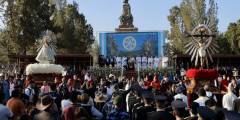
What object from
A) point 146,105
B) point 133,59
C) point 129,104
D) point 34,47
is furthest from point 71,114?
point 34,47

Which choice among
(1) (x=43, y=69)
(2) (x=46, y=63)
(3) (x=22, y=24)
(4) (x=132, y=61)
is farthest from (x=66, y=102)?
(3) (x=22, y=24)

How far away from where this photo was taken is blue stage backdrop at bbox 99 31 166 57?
57.9 metres

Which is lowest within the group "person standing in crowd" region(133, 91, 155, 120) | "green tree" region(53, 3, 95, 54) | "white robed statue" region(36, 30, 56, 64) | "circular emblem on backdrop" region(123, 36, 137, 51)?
"person standing in crowd" region(133, 91, 155, 120)

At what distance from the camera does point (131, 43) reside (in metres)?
58.1

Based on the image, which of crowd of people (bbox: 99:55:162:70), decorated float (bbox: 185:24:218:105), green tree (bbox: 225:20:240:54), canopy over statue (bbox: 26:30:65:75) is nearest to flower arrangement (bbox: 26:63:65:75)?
canopy over statue (bbox: 26:30:65:75)

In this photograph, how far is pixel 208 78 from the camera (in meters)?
24.1

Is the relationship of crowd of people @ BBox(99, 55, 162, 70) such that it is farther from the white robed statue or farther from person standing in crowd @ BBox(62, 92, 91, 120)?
person standing in crowd @ BBox(62, 92, 91, 120)

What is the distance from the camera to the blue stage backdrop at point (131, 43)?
57.9 meters

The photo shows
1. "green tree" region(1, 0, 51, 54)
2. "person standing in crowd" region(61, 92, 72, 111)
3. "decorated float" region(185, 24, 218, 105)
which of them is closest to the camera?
"person standing in crowd" region(61, 92, 72, 111)

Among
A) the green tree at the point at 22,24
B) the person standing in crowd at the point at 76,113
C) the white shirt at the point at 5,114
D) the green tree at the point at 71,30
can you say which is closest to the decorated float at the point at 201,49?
the person standing in crowd at the point at 76,113

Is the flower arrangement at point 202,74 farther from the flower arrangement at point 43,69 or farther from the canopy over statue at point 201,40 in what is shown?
the flower arrangement at point 43,69

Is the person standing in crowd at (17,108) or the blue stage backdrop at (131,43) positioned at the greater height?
the blue stage backdrop at (131,43)

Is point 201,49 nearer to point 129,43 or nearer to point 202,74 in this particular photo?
point 202,74

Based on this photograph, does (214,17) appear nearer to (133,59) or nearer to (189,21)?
(189,21)
